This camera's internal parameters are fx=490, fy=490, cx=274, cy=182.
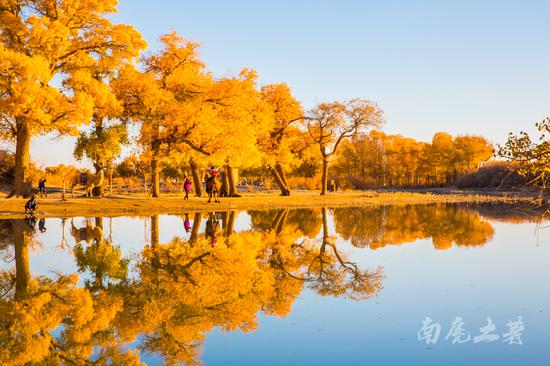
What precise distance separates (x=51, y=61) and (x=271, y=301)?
29.1 metres

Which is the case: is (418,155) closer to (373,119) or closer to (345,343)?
(373,119)

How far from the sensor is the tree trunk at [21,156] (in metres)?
34.0

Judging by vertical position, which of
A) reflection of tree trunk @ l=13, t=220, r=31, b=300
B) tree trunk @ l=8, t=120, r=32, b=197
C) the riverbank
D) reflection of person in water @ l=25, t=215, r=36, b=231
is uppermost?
tree trunk @ l=8, t=120, r=32, b=197

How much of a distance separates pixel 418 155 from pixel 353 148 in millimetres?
14623

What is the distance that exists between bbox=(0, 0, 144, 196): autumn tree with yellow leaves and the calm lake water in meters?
13.4

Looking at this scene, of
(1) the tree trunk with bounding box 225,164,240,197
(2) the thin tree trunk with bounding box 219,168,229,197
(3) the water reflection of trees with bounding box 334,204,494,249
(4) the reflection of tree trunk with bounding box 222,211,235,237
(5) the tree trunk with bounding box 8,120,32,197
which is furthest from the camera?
(2) the thin tree trunk with bounding box 219,168,229,197

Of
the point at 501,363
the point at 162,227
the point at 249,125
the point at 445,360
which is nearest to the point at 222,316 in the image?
the point at 445,360

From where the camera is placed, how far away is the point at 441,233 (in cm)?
→ 2441

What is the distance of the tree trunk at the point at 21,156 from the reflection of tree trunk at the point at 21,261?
11.2m

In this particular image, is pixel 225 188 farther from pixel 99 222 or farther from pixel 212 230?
pixel 212 230

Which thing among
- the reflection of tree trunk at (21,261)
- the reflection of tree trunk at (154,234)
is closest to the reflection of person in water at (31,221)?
the reflection of tree trunk at (21,261)

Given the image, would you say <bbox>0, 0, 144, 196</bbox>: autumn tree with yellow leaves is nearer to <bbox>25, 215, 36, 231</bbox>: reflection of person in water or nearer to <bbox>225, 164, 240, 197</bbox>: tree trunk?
<bbox>25, 215, 36, 231</bbox>: reflection of person in water

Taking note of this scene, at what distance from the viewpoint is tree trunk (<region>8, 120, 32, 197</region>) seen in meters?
34.0

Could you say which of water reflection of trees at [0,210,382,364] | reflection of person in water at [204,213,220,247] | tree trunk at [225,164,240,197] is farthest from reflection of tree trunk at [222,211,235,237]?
tree trunk at [225,164,240,197]
